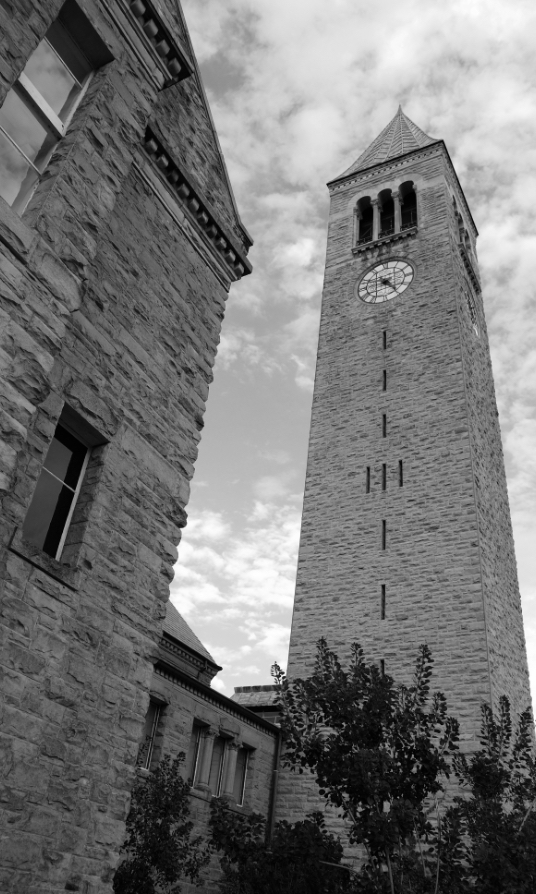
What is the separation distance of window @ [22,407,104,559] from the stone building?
19mm

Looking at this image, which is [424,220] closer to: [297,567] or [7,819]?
[297,567]

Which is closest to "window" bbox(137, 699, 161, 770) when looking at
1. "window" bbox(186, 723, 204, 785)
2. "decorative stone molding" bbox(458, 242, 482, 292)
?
"window" bbox(186, 723, 204, 785)

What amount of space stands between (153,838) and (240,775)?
7702mm

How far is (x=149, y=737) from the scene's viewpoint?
1522 centimetres

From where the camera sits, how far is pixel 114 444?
8.11 meters

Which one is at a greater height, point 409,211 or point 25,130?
point 409,211

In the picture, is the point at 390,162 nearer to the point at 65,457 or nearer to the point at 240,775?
the point at 240,775

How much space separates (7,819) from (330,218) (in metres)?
31.6

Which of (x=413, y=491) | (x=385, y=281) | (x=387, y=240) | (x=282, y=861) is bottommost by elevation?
(x=282, y=861)

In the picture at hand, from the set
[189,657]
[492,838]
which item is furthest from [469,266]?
[492,838]

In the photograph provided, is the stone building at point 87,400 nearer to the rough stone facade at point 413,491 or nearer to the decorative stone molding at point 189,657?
the rough stone facade at point 413,491

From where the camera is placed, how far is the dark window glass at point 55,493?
23.3 feet

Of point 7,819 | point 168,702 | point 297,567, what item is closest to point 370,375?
point 297,567

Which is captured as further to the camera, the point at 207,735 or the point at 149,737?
the point at 207,735
